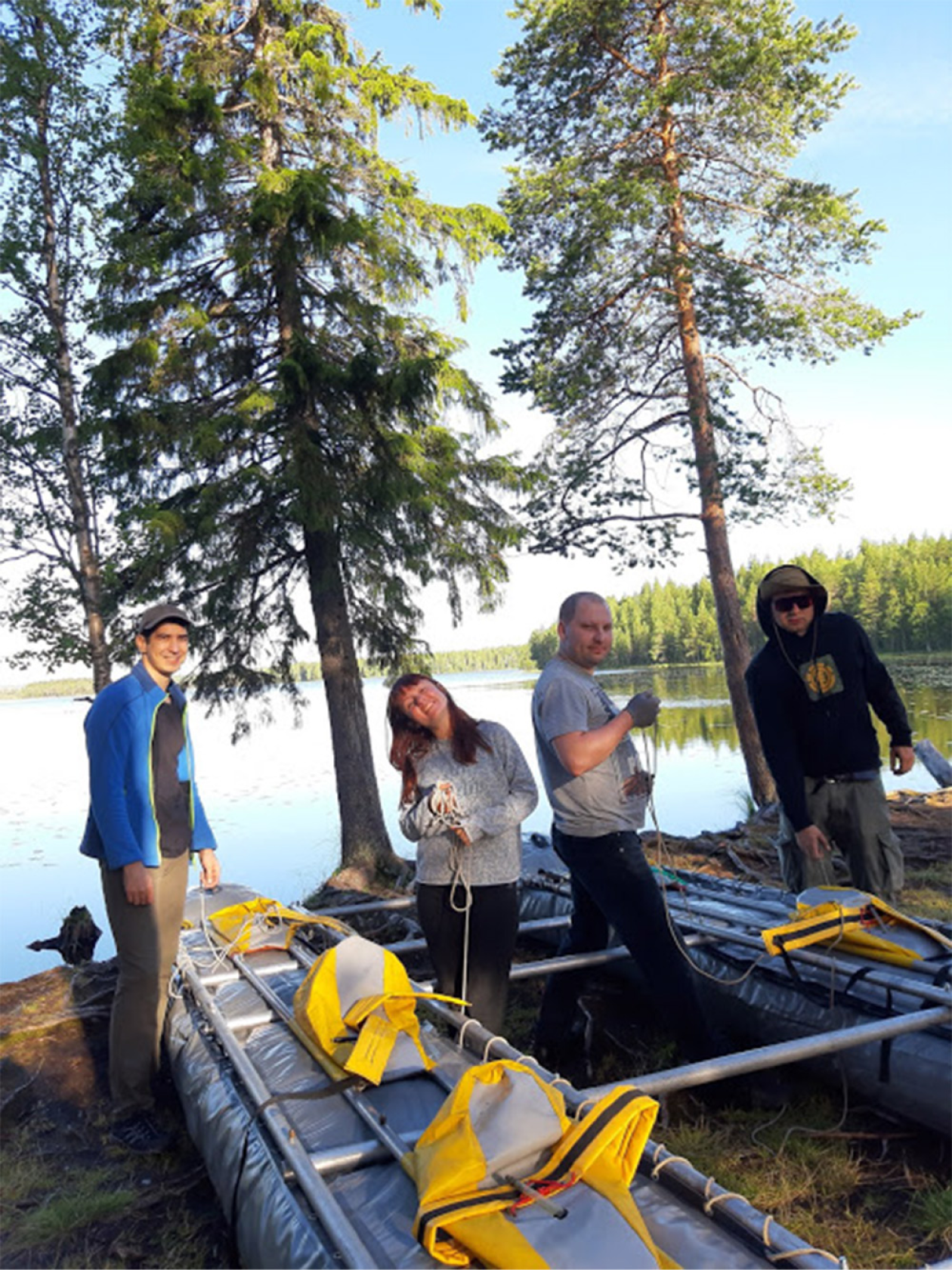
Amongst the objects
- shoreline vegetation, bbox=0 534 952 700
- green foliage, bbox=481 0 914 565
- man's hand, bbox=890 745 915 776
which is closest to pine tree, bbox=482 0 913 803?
green foliage, bbox=481 0 914 565

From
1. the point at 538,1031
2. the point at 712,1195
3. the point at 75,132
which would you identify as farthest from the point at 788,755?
the point at 75,132

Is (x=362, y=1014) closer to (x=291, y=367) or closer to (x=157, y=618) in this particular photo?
(x=157, y=618)

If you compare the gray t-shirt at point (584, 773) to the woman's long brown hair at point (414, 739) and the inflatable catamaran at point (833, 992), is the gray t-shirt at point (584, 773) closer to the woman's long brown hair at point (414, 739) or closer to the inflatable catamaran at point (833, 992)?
the woman's long brown hair at point (414, 739)

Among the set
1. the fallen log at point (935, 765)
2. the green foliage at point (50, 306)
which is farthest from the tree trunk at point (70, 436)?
the fallen log at point (935, 765)

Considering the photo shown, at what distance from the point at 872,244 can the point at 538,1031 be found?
1025 cm

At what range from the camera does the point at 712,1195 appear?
207 cm

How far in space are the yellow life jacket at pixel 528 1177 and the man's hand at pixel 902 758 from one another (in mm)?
2644

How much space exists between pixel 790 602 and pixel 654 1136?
2327 mm

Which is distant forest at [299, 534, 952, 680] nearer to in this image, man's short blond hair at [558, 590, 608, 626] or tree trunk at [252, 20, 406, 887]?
tree trunk at [252, 20, 406, 887]

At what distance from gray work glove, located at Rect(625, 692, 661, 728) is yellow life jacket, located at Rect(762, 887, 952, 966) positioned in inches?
45.3

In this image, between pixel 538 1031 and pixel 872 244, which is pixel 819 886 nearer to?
pixel 538 1031

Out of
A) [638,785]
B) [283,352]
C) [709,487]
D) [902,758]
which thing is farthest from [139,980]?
[709,487]

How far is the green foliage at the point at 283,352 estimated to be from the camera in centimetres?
882

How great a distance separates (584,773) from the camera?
11.3 ft
